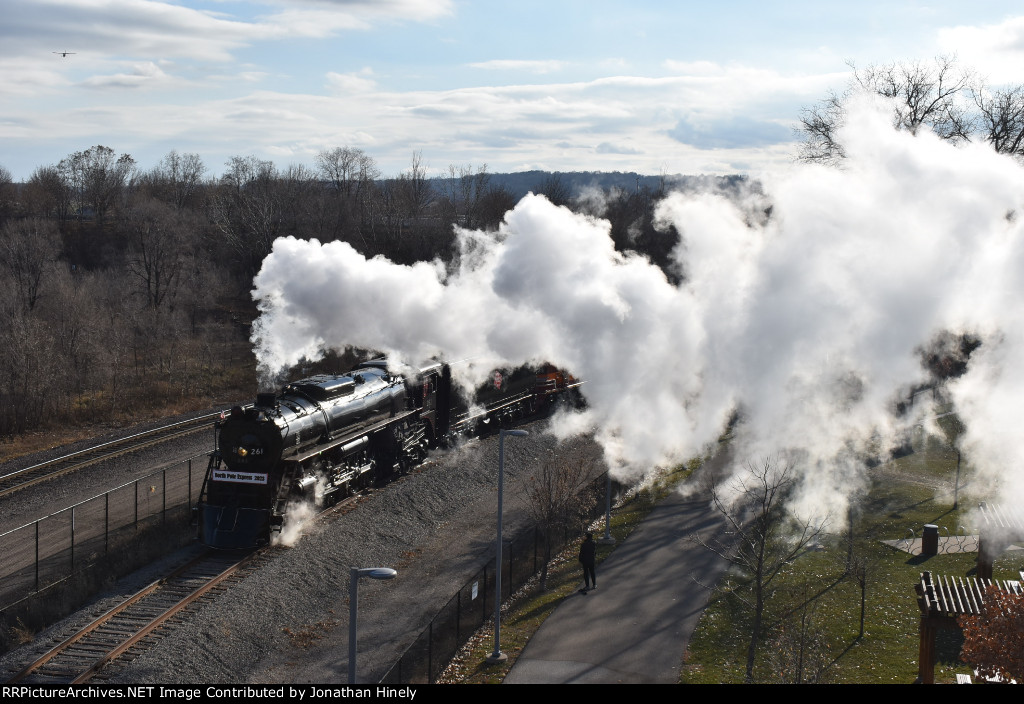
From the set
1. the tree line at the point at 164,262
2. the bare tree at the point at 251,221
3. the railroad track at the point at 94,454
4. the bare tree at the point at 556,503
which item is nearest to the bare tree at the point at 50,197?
the tree line at the point at 164,262

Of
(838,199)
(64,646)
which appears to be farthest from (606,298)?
(64,646)

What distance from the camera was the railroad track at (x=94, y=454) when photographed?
1099 inches

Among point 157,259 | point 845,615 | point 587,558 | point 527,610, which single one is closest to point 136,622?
point 527,610

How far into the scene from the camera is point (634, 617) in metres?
18.5

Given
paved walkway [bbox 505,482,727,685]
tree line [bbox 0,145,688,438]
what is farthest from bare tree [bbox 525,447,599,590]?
tree line [bbox 0,145,688,438]

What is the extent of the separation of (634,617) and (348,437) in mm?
10245

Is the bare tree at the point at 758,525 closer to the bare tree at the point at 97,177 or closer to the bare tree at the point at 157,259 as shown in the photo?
the bare tree at the point at 157,259

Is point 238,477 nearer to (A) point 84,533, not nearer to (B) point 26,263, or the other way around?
(A) point 84,533

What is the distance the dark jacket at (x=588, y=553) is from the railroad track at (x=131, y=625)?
321 inches

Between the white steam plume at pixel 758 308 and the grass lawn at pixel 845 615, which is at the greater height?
the white steam plume at pixel 758 308

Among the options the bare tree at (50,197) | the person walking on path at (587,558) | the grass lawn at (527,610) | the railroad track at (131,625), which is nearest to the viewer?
the railroad track at (131,625)

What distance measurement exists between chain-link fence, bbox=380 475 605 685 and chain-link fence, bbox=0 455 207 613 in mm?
8054

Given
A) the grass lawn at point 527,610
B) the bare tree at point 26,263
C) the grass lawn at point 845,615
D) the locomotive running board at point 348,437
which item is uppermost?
the bare tree at point 26,263
